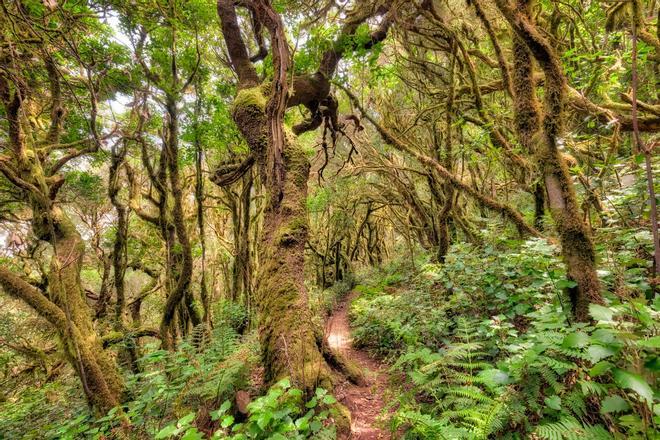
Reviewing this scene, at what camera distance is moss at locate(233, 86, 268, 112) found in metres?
4.11

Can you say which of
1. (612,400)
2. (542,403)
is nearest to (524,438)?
(542,403)

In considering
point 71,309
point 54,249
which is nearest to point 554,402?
point 54,249

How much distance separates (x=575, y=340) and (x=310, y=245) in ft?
13.6

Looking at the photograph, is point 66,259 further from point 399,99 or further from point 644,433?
point 399,99

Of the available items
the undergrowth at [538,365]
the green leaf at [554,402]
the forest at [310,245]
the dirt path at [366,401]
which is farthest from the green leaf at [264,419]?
the green leaf at [554,402]

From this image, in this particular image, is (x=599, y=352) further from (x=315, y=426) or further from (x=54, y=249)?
(x=54, y=249)

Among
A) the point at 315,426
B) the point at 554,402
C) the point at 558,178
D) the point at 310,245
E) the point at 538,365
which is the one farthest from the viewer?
the point at 310,245

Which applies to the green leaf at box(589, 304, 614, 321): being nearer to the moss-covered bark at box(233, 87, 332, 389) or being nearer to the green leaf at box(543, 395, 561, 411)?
the green leaf at box(543, 395, 561, 411)

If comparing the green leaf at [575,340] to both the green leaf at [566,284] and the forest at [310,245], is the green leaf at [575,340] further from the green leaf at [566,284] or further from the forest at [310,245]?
the green leaf at [566,284]

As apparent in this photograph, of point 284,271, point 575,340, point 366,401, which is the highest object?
point 284,271

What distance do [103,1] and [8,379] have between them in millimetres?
10361

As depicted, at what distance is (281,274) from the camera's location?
3617 millimetres

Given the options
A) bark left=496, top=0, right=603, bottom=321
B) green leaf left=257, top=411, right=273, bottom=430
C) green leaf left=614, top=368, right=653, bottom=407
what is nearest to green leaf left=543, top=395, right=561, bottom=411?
green leaf left=614, top=368, right=653, bottom=407

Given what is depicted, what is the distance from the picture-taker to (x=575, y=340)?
58.9 inches
